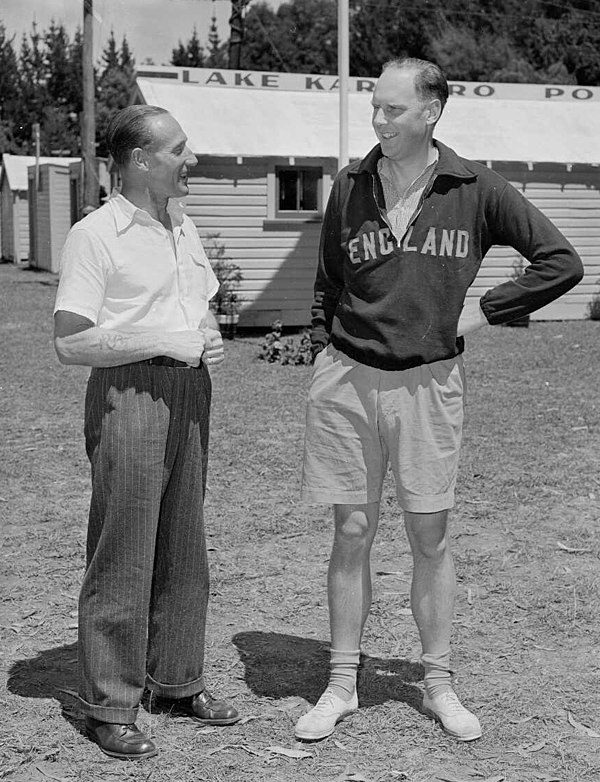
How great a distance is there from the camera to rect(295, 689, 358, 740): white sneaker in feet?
11.8

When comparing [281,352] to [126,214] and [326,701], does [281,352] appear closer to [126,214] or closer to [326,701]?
[326,701]

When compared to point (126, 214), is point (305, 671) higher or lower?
lower

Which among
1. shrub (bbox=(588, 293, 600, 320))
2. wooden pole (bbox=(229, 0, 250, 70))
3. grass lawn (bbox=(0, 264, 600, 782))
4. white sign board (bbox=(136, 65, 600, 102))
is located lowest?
shrub (bbox=(588, 293, 600, 320))

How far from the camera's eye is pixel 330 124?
16.8 metres

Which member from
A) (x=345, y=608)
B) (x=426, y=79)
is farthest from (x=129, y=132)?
(x=345, y=608)

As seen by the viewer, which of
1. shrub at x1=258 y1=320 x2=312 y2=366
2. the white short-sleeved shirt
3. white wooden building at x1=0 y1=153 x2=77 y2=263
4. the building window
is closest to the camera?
the white short-sleeved shirt

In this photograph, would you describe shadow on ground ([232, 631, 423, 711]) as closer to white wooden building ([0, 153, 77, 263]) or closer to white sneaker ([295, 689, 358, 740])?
white sneaker ([295, 689, 358, 740])

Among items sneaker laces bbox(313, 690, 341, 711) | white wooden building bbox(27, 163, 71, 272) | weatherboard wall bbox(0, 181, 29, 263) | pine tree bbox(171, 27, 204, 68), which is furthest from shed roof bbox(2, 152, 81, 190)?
pine tree bbox(171, 27, 204, 68)

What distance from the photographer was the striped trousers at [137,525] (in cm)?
340

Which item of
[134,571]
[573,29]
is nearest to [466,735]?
[134,571]

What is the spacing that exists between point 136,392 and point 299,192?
1336cm

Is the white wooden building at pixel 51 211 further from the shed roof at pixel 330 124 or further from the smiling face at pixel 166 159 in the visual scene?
the smiling face at pixel 166 159

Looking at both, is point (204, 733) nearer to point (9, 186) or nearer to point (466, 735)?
point (466, 735)

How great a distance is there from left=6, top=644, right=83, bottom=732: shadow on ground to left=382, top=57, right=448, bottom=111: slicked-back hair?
90.5 inches
